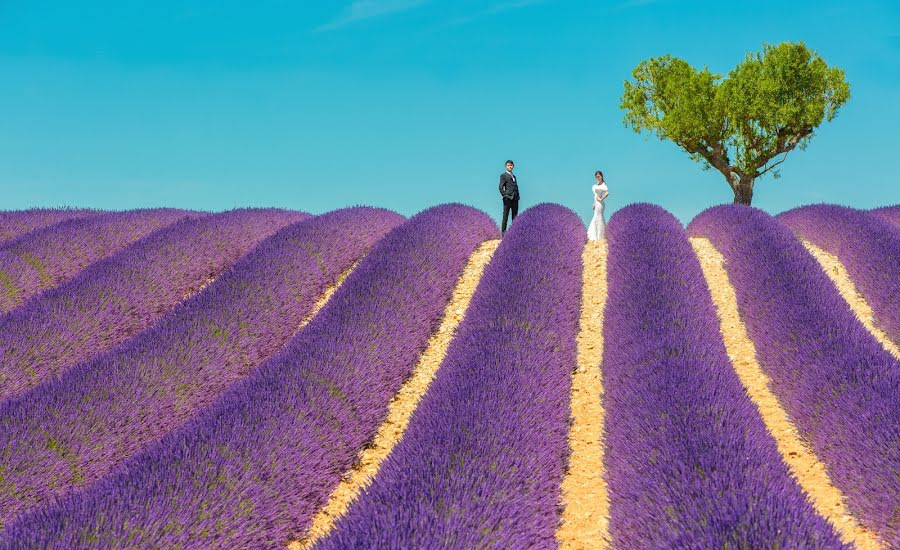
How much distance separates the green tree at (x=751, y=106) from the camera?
23578mm

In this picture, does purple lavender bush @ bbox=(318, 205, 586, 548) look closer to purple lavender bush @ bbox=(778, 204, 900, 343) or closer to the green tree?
purple lavender bush @ bbox=(778, 204, 900, 343)

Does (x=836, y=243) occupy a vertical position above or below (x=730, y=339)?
above

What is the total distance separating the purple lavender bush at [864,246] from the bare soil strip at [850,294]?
62mm

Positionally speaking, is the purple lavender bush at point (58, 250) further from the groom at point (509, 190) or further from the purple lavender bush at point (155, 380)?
the groom at point (509, 190)

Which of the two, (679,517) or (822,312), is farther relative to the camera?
(822,312)

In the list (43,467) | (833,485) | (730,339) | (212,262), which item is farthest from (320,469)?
(212,262)

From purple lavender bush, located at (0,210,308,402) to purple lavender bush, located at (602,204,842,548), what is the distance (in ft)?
17.7

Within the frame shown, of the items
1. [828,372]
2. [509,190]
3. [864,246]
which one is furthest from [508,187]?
[828,372]

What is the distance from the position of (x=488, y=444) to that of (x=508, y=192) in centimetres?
949

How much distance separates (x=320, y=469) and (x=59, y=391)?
98.5 inches

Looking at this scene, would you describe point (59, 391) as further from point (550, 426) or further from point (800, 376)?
point (800, 376)

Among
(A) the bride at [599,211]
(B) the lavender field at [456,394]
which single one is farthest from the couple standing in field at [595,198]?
(B) the lavender field at [456,394]

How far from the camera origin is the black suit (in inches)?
528

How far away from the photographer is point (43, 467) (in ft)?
16.7
